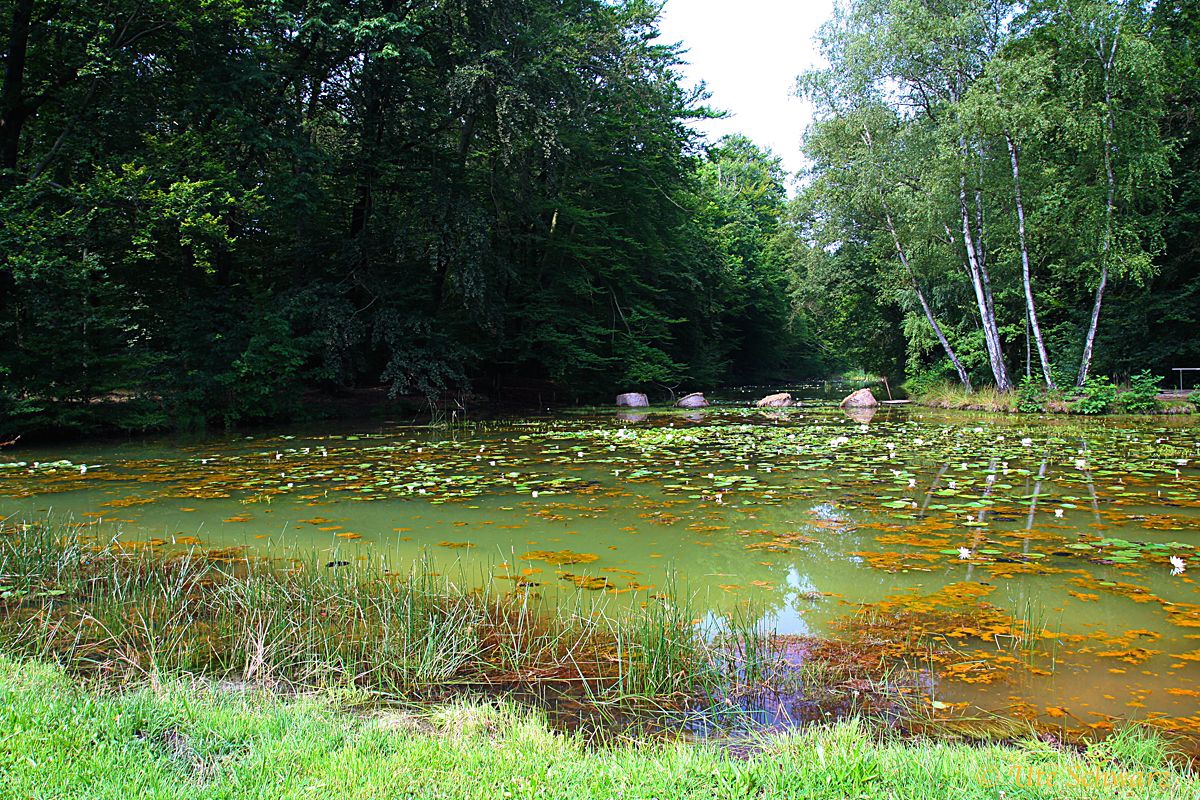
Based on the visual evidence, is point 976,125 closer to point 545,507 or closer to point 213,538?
point 545,507

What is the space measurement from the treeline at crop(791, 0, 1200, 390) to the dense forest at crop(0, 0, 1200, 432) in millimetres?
100

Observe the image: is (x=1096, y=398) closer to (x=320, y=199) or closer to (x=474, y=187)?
(x=474, y=187)

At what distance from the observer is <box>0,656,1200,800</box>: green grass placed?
2.15 metres

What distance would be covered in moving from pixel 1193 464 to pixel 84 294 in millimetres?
18926

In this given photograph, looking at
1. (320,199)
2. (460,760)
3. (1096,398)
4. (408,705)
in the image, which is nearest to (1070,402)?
(1096,398)

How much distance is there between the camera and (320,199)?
17.7m

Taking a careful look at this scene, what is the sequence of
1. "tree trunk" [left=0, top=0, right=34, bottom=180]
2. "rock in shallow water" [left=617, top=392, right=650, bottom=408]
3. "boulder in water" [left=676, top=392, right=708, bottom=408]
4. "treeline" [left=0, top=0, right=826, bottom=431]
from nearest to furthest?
"tree trunk" [left=0, top=0, right=34, bottom=180] < "treeline" [left=0, top=0, right=826, bottom=431] < "boulder in water" [left=676, top=392, right=708, bottom=408] < "rock in shallow water" [left=617, top=392, right=650, bottom=408]

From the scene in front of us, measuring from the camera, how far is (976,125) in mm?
17641

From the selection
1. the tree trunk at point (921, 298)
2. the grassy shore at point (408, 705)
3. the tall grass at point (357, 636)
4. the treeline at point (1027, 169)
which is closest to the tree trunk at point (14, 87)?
the tall grass at point (357, 636)

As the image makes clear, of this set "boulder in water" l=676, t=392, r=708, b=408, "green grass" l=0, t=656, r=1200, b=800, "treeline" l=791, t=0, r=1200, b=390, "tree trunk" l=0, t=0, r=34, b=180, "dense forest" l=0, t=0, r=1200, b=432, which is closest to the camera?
"green grass" l=0, t=656, r=1200, b=800

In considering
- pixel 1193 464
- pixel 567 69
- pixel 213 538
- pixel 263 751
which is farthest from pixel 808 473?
pixel 567 69

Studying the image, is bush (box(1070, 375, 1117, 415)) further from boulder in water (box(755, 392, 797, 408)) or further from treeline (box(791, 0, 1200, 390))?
boulder in water (box(755, 392, 797, 408))

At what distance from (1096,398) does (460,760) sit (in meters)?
18.4

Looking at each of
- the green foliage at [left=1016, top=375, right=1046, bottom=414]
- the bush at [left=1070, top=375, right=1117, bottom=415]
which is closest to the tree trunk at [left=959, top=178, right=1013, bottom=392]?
the green foliage at [left=1016, top=375, right=1046, bottom=414]
